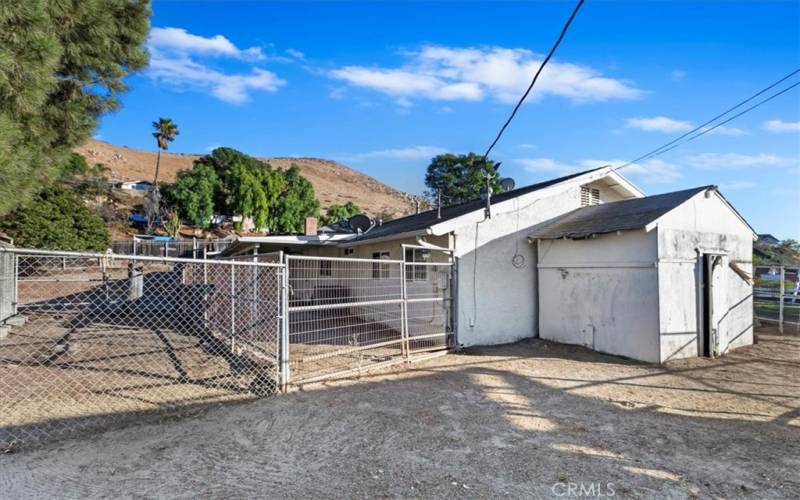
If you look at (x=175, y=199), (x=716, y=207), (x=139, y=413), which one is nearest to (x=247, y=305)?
(x=139, y=413)

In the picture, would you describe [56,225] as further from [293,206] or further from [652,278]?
[652,278]

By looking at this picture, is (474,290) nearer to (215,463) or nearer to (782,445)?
(782,445)

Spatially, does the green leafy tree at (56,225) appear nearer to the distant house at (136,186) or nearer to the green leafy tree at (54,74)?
the green leafy tree at (54,74)

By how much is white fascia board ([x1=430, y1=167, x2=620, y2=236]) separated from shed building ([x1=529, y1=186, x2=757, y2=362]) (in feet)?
2.93

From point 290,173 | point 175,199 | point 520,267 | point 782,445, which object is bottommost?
point 782,445

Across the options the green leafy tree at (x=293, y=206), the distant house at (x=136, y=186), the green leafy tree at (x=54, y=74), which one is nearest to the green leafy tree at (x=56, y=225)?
the green leafy tree at (x=293, y=206)

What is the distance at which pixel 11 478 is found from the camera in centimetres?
349

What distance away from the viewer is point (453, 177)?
4700 cm

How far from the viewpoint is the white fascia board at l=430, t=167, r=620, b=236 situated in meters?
8.81

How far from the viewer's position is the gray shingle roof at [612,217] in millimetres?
8273

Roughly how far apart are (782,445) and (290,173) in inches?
1735

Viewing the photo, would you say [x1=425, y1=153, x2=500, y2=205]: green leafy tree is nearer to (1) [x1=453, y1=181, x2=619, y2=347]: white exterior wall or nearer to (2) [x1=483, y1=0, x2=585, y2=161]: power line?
(1) [x1=453, y1=181, x2=619, y2=347]: white exterior wall

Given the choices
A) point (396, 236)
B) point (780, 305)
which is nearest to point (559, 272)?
point (396, 236)

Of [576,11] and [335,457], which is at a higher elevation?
[576,11]
